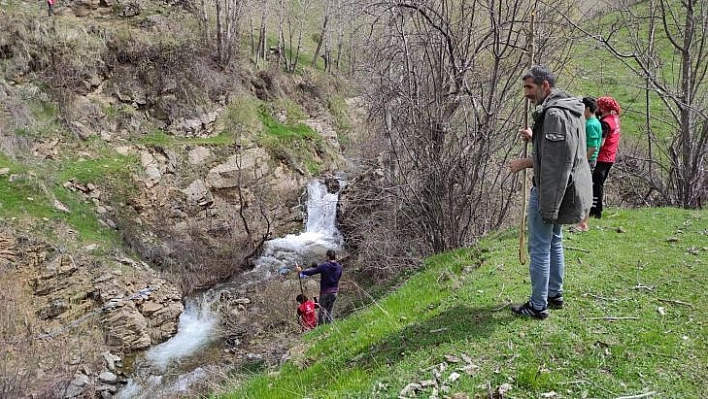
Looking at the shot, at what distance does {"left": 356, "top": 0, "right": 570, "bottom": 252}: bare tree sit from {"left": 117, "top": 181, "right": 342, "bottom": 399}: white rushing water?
563 cm

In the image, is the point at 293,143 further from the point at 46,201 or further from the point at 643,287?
the point at 643,287

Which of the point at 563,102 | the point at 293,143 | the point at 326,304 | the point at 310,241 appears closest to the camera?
the point at 563,102

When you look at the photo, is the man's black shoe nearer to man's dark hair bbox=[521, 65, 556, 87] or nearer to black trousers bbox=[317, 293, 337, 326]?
man's dark hair bbox=[521, 65, 556, 87]

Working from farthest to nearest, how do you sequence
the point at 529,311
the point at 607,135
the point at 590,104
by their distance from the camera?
the point at 607,135
the point at 590,104
the point at 529,311

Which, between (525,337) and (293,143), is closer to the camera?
(525,337)

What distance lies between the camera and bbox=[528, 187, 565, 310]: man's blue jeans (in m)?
4.01

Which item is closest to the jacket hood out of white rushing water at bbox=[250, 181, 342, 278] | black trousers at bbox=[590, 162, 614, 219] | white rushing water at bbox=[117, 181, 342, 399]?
black trousers at bbox=[590, 162, 614, 219]

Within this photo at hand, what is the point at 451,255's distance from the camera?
8.09m

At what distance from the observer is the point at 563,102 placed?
3750mm

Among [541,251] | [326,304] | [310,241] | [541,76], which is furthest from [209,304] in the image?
[541,76]

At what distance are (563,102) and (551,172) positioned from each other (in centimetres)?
56

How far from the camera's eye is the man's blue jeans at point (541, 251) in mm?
4008

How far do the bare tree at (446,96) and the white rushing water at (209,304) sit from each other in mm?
5633

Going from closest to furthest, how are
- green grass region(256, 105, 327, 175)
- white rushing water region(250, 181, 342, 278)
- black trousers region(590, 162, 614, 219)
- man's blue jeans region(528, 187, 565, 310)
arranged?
man's blue jeans region(528, 187, 565, 310) < black trousers region(590, 162, 614, 219) < white rushing water region(250, 181, 342, 278) < green grass region(256, 105, 327, 175)
